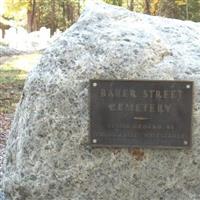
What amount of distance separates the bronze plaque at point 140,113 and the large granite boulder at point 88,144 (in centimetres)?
6

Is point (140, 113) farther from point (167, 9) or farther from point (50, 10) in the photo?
point (50, 10)

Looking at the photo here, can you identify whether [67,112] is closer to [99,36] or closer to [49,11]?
[99,36]

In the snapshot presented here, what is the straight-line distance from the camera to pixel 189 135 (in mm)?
4551

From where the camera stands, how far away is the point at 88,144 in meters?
4.55

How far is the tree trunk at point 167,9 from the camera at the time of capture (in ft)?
51.3

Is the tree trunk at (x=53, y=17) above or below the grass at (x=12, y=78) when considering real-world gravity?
above

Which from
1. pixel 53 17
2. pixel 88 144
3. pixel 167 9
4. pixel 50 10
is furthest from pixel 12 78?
pixel 50 10

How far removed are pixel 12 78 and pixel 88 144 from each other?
35.1 feet

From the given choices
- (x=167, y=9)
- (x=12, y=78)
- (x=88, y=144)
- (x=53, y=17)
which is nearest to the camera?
(x=88, y=144)

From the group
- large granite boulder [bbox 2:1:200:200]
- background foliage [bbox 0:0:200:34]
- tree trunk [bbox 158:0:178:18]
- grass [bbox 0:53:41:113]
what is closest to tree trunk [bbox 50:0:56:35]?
background foliage [bbox 0:0:200:34]

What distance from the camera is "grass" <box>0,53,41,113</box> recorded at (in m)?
12.0

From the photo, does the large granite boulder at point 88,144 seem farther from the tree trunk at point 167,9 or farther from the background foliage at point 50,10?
the background foliage at point 50,10

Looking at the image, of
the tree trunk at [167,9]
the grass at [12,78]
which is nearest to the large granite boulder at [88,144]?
the grass at [12,78]

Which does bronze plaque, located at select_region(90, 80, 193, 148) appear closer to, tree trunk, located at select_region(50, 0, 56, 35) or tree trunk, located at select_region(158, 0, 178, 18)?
tree trunk, located at select_region(158, 0, 178, 18)
